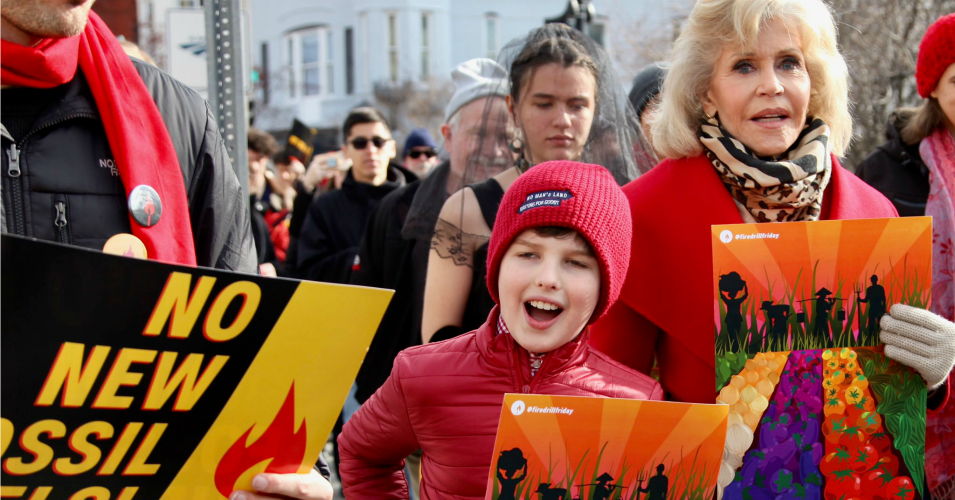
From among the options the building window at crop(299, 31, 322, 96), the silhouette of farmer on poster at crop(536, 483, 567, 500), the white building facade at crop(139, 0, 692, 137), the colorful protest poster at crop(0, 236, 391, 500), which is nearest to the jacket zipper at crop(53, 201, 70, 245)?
the colorful protest poster at crop(0, 236, 391, 500)

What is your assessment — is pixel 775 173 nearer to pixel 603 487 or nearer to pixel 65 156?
pixel 603 487

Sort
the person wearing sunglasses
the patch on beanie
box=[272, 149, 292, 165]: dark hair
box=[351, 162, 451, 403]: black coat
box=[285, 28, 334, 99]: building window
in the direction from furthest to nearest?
box=[285, 28, 334, 99]: building window
box=[272, 149, 292, 165]: dark hair
the person wearing sunglasses
box=[351, 162, 451, 403]: black coat
the patch on beanie

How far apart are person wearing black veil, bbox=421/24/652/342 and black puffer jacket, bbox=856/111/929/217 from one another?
98 centimetres

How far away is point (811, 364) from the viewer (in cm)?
212

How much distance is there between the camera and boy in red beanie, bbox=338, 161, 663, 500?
215 cm

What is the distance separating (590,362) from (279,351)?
2.83 ft

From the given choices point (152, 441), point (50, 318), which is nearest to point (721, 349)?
point (152, 441)

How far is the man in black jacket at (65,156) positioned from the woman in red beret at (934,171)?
230 cm

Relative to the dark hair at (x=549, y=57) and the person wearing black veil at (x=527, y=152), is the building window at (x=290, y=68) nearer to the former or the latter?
the dark hair at (x=549, y=57)

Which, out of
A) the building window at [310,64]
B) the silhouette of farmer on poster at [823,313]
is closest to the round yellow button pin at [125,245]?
the silhouette of farmer on poster at [823,313]

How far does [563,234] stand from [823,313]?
626 millimetres

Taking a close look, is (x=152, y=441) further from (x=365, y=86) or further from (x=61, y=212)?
(x=365, y=86)

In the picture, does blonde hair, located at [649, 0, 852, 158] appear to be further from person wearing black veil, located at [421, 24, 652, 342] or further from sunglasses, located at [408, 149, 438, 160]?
sunglasses, located at [408, 149, 438, 160]

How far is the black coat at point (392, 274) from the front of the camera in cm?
421
